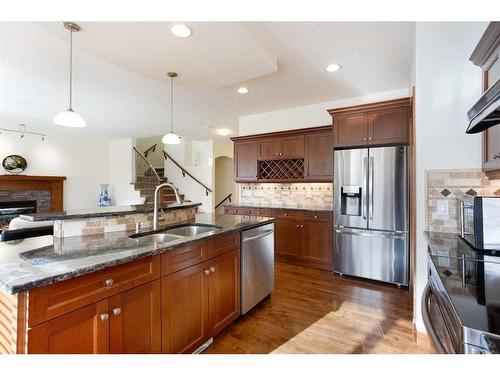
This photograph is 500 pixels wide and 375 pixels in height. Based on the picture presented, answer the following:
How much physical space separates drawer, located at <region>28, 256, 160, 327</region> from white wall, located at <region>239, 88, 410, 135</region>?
377 centimetres

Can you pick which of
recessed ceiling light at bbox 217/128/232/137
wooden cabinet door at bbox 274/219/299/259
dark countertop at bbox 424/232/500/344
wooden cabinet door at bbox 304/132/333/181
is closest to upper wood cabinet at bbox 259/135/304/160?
wooden cabinet door at bbox 304/132/333/181

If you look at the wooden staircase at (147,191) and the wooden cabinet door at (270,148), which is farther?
the wooden staircase at (147,191)

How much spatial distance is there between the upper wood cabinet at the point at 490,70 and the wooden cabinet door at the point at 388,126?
135 centimetres

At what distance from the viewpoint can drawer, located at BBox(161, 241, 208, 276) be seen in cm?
161

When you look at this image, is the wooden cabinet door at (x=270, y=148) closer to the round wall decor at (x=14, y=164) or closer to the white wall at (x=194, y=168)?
Result: the white wall at (x=194, y=168)

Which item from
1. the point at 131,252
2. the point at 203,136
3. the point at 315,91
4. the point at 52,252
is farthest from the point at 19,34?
the point at 203,136

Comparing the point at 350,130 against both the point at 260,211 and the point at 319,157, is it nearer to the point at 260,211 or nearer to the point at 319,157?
the point at 319,157

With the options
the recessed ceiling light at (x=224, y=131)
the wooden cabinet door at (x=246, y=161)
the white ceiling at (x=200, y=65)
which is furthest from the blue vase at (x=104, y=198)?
the wooden cabinet door at (x=246, y=161)

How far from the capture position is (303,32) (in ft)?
7.49

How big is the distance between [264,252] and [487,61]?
2.26 meters

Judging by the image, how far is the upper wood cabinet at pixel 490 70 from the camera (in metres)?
1.46

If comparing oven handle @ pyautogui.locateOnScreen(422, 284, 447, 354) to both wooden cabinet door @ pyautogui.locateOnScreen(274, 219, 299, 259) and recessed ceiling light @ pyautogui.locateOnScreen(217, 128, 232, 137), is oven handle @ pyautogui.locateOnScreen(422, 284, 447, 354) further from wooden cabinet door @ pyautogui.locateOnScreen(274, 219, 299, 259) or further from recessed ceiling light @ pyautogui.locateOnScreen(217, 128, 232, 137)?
recessed ceiling light @ pyautogui.locateOnScreen(217, 128, 232, 137)

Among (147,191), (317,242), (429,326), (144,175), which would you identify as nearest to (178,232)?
(429,326)

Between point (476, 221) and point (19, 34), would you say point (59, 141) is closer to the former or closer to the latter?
point (19, 34)
